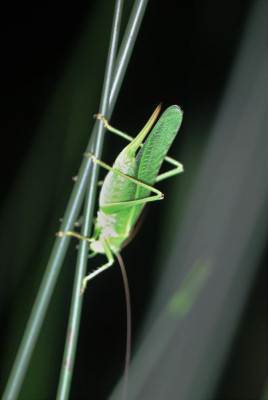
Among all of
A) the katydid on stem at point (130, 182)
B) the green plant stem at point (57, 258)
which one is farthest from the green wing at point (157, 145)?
the green plant stem at point (57, 258)

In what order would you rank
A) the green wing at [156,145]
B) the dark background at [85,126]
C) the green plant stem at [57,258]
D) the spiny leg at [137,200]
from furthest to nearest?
the dark background at [85,126] < the spiny leg at [137,200] < the green wing at [156,145] < the green plant stem at [57,258]

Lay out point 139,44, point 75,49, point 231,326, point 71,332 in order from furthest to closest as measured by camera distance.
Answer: point 139,44
point 75,49
point 231,326
point 71,332

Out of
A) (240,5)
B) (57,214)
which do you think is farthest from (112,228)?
(240,5)

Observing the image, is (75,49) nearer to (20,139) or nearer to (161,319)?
(20,139)

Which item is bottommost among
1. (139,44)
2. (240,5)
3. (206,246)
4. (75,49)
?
(206,246)

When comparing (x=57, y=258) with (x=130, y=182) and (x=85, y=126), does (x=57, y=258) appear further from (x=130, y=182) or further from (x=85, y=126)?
(x=85, y=126)

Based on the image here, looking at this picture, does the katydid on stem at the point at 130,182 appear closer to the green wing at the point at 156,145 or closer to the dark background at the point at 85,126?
the green wing at the point at 156,145
